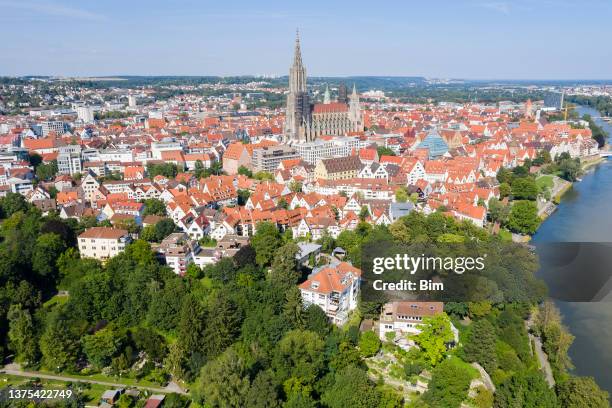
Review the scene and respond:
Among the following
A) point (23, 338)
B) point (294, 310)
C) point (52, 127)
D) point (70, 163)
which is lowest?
point (23, 338)

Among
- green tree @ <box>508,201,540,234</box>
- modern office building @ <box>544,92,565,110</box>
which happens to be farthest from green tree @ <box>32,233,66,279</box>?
modern office building @ <box>544,92,565,110</box>

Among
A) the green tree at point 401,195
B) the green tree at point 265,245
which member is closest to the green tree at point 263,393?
the green tree at point 265,245

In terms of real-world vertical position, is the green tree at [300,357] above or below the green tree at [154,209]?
below

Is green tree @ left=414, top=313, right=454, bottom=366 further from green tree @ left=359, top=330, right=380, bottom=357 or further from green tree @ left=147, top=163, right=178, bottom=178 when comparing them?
green tree @ left=147, top=163, right=178, bottom=178

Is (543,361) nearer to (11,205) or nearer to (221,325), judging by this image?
(221,325)

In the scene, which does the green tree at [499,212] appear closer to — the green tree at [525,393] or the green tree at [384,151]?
the green tree at [525,393]

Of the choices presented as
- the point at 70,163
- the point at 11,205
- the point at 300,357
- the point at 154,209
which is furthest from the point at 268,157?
the point at 300,357
